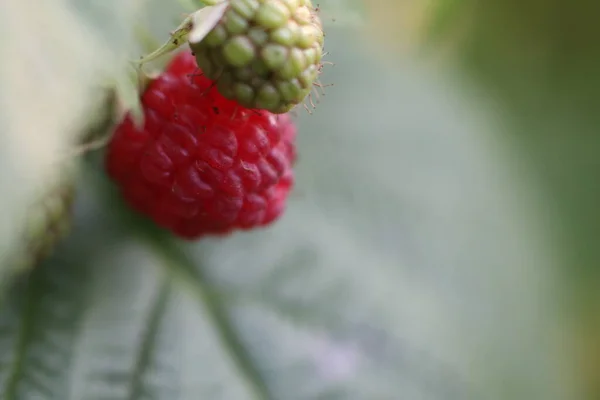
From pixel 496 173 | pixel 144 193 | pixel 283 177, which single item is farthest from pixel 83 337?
pixel 496 173

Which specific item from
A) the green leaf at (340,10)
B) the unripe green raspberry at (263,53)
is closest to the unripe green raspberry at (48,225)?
the unripe green raspberry at (263,53)

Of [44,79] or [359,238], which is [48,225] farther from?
[359,238]

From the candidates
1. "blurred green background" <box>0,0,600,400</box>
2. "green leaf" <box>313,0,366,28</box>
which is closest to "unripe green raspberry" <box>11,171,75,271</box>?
"blurred green background" <box>0,0,600,400</box>

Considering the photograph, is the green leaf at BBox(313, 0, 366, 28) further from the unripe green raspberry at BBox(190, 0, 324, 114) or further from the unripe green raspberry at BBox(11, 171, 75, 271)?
the unripe green raspberry at BBox(11, 171, 75, 271)

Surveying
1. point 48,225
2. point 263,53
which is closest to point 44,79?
point 263,53

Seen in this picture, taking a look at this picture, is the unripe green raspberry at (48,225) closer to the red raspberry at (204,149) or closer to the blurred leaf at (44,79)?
the red raspberry at (204,149)

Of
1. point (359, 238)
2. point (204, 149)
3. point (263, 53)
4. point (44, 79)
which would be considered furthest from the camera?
point (359, 238)
